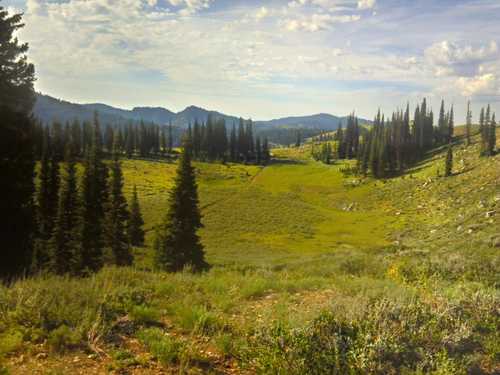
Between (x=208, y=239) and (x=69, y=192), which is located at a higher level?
(x=69, y=192)

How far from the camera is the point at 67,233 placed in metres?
27.8

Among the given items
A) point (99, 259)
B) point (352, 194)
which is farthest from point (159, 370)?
point (352, 194)

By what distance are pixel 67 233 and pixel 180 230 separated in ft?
28.8

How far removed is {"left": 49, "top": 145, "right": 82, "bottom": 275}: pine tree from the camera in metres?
26.6

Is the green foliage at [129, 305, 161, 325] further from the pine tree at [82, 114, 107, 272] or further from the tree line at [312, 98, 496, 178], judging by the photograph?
the tree line at [312, 98, 496, 178]

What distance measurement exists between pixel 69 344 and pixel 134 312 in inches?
48.2

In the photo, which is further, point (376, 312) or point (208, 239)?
point (208, 239)

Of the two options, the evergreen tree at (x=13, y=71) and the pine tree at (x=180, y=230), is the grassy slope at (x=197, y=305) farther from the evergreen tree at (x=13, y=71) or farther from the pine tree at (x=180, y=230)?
the pine tree at (x=180, y=230)

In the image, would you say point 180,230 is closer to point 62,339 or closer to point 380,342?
point 62,339

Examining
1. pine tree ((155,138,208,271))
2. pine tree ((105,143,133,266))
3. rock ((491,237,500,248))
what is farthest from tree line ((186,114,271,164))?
rock ((491,237,500,248))

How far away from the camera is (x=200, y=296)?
282 inches

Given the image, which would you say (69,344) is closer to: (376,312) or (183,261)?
(376,312)

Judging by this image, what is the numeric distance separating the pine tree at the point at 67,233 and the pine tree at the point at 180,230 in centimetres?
631

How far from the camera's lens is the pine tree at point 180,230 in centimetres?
2891
